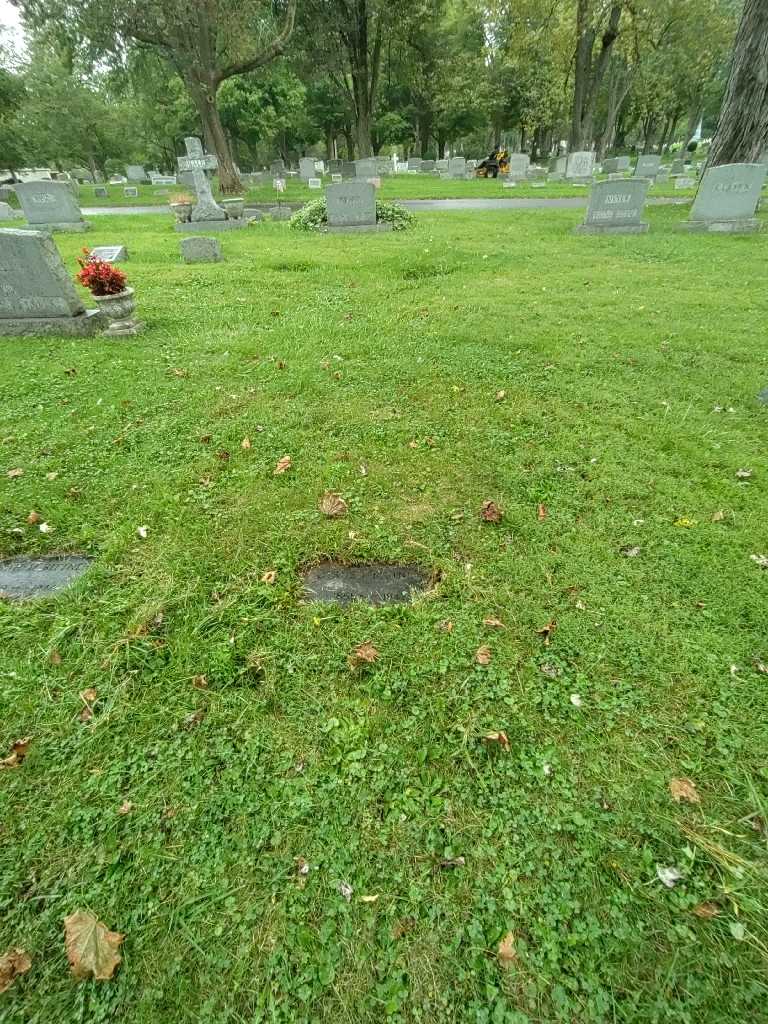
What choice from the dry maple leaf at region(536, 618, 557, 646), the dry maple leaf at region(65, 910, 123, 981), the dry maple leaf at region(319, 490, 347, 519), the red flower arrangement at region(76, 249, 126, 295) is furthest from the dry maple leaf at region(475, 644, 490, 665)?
the red flower arrangement at region(76, 249, 126, 295)

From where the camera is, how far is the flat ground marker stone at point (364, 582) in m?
2.76

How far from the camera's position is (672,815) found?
184 cm

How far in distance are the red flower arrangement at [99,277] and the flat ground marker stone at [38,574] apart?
4.02m

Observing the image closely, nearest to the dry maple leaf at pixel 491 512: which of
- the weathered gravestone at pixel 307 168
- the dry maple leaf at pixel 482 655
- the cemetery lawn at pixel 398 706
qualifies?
the cemetery lawn at pixel 398 706

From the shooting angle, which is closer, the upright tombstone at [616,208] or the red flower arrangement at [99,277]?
the red flower arrangement at [99,277]

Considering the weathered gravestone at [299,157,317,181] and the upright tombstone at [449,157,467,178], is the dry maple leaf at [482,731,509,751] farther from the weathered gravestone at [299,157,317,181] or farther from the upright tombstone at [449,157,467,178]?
the weathered gravestone at [299,157,317,181]

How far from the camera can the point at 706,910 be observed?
161 cm

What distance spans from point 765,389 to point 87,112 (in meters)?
56.1

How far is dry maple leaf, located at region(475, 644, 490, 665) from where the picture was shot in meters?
2.36

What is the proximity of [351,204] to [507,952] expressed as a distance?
14230 mm

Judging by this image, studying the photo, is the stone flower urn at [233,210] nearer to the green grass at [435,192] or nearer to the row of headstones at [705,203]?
the green grass at [435,192]

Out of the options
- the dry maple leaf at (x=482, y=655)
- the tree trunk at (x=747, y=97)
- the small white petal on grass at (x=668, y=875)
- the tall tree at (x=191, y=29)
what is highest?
the tall tree at (x=191, y=29)

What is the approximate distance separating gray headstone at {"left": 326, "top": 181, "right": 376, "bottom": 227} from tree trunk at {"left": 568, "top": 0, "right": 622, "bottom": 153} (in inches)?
717

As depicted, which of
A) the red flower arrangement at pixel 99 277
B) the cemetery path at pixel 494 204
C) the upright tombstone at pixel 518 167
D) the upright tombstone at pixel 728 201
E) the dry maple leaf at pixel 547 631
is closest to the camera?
the dry maple leaf at pixel 547 631
